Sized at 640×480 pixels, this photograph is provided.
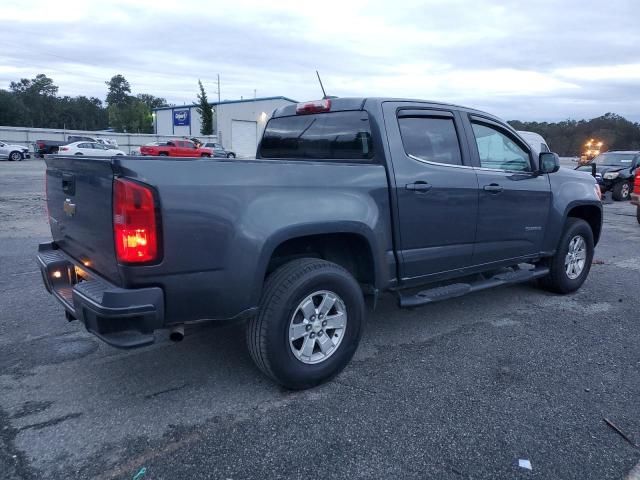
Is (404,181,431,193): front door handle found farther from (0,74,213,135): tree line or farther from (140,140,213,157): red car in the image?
(0,74,213,135): tree line

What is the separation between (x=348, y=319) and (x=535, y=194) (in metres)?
2.53

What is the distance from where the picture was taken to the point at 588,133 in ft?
235

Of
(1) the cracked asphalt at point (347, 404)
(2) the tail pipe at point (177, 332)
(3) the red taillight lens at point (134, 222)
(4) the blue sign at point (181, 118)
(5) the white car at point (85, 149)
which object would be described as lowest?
(1) the cracked asphalt at point (347, 404)

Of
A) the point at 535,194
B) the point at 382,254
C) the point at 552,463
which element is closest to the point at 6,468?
the point at 382,254

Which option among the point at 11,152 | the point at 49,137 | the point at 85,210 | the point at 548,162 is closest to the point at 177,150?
the point at 11,152

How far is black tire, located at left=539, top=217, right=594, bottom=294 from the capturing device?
5324 mm

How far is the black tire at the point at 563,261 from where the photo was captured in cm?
532

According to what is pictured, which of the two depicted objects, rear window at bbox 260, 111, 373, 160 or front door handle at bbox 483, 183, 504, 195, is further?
front door handle at bbox 483, 183, 504, 195

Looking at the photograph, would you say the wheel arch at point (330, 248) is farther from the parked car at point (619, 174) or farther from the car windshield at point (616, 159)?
the car windshield at point (616, 159)

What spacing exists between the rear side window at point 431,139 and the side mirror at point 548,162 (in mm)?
1135

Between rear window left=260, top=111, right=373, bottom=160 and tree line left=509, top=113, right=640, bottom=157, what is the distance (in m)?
65.1

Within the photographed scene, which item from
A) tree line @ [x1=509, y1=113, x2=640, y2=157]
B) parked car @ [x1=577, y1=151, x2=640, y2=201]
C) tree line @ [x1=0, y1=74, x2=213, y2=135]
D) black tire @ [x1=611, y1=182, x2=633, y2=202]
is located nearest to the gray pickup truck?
parked car @ [x1=577, y1=151, x2=640, y2=201]

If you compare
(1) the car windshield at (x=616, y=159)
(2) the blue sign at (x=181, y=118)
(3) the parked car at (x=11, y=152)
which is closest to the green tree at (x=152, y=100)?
(2) the blue sign at (x=181, y=118)

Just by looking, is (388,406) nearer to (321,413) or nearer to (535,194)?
(321,413)
